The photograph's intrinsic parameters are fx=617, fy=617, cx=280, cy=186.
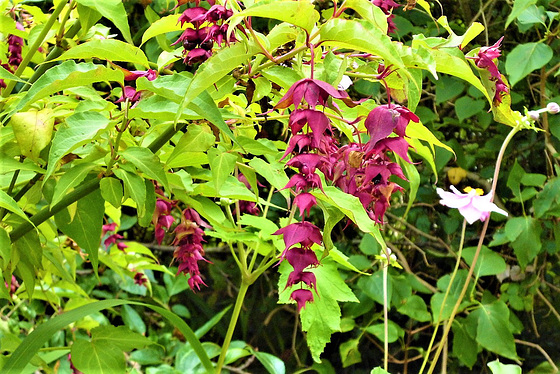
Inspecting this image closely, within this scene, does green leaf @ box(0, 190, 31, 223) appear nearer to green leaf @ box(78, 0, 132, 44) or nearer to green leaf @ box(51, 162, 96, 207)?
green leaf @ box(51, 162, 96, 207)

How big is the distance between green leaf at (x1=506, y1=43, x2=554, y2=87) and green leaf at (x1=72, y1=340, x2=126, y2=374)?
100 cm

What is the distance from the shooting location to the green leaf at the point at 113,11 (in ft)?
1.95

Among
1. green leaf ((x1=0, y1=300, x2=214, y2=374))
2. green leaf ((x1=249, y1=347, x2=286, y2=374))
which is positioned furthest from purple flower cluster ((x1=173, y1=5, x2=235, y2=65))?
green leaf ((x1=249, y1=347, x2=286, y2=374))

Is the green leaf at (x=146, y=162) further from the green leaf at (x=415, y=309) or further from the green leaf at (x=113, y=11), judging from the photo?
the green leaf at (x=415, y=309)

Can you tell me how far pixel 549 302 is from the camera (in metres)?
1.71

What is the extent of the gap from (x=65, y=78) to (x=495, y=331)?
50.2 inches

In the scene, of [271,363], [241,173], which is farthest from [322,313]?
[271,363]

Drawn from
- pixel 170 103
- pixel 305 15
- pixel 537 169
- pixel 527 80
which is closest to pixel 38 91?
pixel 170 103

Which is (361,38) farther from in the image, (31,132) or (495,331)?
(495,331)

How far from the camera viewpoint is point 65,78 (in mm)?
465

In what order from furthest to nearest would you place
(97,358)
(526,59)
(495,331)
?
(495,331) → (526,59) → (97,358)

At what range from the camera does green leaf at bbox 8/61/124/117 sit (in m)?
0.47

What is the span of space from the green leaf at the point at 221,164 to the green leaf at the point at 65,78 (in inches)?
4.0

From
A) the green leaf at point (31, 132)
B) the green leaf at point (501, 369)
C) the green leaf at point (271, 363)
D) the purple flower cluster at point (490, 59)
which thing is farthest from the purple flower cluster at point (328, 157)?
the green leaf at point (271, 363)
